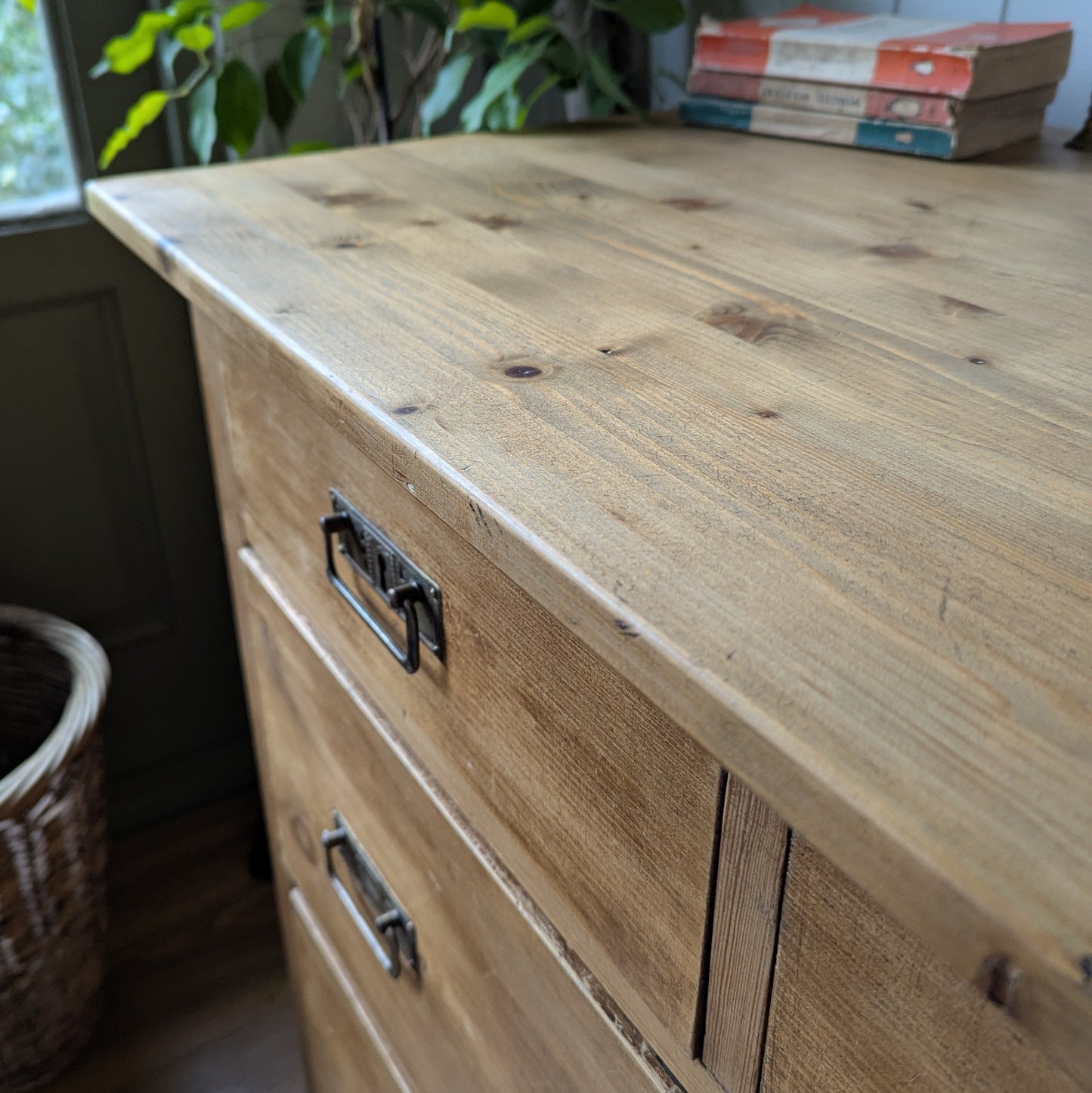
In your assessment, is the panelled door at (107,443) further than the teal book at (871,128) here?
Yes

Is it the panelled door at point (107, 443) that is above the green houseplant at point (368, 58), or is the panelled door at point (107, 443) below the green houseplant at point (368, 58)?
below

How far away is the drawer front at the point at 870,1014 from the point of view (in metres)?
0.26

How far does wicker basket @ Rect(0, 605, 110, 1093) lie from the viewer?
95 centimetres

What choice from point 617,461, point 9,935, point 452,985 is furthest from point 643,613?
point 9,935

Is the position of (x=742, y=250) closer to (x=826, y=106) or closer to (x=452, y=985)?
(x=826, y=106)

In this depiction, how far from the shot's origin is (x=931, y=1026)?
0.27 meters

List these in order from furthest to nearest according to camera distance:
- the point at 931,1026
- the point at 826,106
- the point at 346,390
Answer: the point at 826,106
the point at 346,390
the point at 931,1026

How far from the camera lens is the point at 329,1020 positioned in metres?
0.85

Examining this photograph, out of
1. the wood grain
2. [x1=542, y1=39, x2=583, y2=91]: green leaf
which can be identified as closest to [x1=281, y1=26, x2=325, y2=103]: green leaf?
[x1=542, y1=39, x2=583, y2=91]: green leaf

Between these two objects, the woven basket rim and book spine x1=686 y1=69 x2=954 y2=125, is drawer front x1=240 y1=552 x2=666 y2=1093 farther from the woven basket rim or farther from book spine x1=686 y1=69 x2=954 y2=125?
book spine x1=686 y1=69 x2=954 y2=125

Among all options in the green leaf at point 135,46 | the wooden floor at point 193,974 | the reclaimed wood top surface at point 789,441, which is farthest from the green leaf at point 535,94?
the wooden floor at point 193,974

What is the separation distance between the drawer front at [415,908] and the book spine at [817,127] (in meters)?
0.53

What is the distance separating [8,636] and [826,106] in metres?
0.97

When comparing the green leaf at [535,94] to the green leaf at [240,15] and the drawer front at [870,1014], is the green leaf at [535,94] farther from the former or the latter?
the drawer front at [870,1014]
